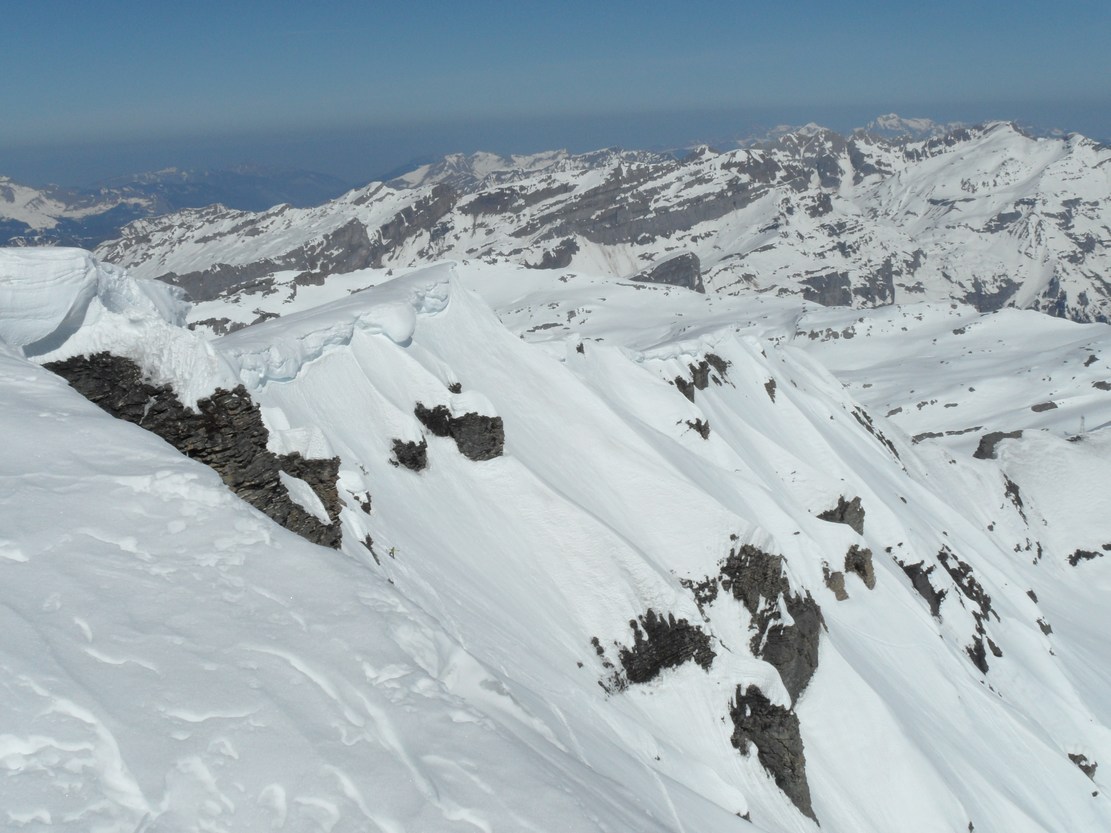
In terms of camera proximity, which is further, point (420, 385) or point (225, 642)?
point (420, 385)

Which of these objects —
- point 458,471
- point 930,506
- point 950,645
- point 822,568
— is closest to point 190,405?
point 458,471

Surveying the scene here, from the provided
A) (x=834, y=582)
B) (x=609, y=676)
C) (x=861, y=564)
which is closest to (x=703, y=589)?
(x=609, y=676)

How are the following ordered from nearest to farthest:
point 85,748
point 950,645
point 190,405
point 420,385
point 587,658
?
point 85,748, point 190,405, point 587,658, point 420,385, point 950,645

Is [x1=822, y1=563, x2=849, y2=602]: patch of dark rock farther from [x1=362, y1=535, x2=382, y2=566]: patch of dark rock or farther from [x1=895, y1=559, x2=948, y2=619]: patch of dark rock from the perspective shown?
[x1=362, y1=535, x2=382, y2=566]: patch of dark rock

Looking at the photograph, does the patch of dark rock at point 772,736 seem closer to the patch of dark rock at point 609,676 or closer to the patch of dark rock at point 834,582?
the patch of dark rock at point 609,676

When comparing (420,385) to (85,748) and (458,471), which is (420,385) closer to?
(458,471)

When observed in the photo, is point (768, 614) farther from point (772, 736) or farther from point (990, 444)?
point (990, 444)
